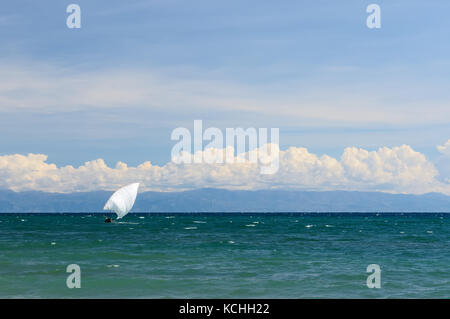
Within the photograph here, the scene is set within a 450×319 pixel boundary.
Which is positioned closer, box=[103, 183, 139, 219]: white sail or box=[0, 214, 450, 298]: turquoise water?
box=[0, 214, 450, 298]: turquoise water

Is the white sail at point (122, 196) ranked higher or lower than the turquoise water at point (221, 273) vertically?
higher

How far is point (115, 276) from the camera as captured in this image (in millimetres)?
36938

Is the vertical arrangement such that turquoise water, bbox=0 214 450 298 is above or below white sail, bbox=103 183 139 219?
below

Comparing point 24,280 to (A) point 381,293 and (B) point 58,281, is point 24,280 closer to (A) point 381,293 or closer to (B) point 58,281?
(B) point 58,281

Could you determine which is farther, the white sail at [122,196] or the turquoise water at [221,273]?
the white sail at [122,196]

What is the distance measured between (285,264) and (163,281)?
1356cm

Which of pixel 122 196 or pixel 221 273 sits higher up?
pixel 122 196

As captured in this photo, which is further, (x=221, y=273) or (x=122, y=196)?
(x=122, y=196)
